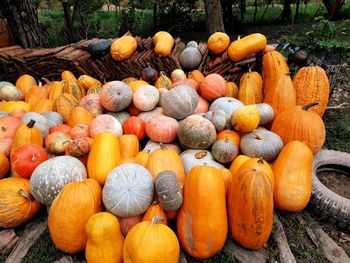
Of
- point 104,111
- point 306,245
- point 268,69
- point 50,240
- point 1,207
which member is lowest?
point 306,245

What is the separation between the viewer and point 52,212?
96.8 inches

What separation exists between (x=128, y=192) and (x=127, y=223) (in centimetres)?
28

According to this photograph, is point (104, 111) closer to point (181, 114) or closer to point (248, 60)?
point (181, 114)

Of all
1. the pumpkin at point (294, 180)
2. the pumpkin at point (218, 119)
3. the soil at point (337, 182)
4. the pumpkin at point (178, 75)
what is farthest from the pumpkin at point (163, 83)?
the soil at point (337, 182)

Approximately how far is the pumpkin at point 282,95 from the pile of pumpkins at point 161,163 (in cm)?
1

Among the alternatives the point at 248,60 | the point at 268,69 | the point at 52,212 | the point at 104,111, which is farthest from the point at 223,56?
the point at 52,212

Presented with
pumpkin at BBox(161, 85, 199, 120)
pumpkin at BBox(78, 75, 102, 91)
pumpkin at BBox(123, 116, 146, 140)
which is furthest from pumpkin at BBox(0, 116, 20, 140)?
pumpkin at BBox(161, 85, 199, 120)

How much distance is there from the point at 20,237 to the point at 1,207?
333mm

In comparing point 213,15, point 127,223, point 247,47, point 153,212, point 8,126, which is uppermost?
point 213,15

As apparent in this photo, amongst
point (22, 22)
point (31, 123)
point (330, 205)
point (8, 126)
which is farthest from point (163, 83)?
point (22, 22)

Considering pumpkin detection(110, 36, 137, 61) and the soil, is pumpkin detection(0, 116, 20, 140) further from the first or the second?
the soil

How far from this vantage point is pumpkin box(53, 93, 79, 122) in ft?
13.0

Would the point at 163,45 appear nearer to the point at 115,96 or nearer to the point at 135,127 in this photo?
the point at 115,96

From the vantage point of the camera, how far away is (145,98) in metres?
3.67
